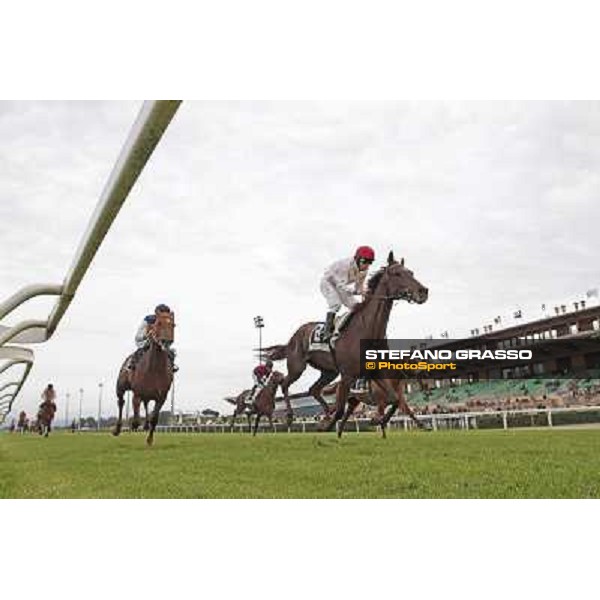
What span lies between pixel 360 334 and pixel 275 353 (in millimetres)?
1447

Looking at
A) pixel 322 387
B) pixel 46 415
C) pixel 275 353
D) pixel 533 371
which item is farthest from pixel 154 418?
pixel 46 415

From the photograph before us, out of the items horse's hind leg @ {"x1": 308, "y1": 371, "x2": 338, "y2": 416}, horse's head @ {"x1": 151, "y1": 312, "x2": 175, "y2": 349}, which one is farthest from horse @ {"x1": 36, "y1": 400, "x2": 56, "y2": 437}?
horse's hind leg @ {"x1": 308, "y1": 371, "x2": 338, "y2": 416}

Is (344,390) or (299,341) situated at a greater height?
(299,341)

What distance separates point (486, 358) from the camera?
5516mm

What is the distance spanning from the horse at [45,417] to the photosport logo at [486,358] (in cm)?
861

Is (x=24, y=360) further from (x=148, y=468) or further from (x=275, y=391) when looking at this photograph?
(x=275, y=391)

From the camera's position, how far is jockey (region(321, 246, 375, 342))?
6.30 metres

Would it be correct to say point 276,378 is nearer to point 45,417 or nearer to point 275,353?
point 275,353

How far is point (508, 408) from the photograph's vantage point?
8531 millimetres

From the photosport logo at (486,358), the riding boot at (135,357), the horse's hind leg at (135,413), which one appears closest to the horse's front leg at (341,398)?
the photosport logo at (486,358)

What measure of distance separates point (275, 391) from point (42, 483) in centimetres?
388

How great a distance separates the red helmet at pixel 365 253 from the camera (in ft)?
20.4

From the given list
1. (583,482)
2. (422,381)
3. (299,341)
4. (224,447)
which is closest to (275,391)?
(299,341)

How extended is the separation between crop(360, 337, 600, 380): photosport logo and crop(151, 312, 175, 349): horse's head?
6.66 feet
